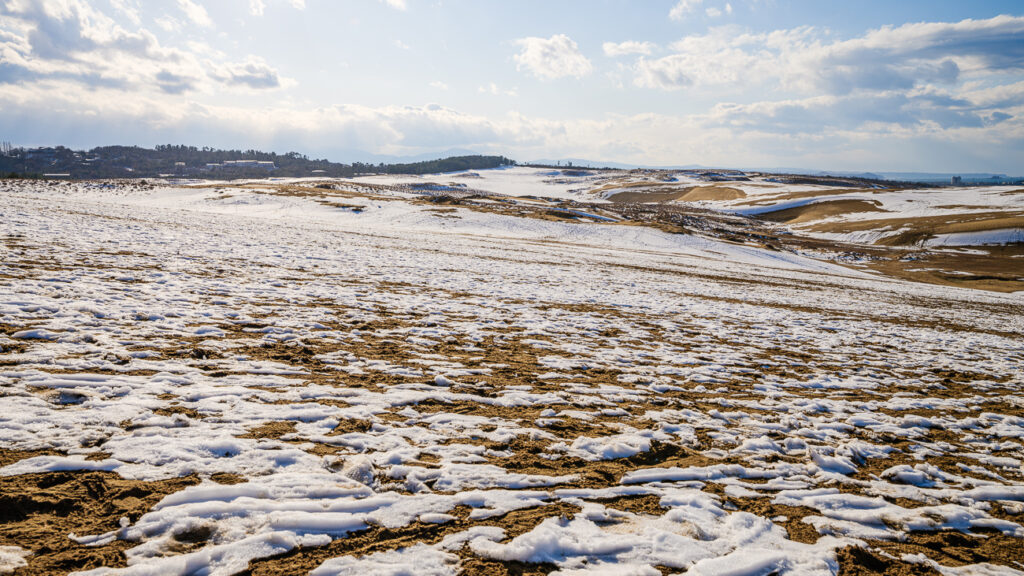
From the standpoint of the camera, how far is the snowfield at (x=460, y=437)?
11.7ft

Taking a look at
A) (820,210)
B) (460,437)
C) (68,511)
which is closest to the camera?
(68,511)

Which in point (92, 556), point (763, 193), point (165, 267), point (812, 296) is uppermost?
point (763, 193)

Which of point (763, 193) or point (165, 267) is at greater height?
point (763, 193)

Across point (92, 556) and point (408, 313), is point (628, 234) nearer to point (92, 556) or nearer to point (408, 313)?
point (408, 313)

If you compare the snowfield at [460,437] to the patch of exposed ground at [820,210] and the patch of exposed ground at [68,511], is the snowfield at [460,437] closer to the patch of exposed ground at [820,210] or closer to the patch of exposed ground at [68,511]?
the patch of exposed ground at [68,511]

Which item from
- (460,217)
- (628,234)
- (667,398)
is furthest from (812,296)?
(460,217)

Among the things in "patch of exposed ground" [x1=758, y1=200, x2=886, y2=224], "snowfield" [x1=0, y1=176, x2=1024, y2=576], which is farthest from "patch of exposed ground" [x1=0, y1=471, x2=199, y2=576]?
"patch of exposed ground" [x1=758, y1=200, x2=886, y2=224]

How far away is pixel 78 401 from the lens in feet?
16.9

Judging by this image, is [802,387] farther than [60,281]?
No

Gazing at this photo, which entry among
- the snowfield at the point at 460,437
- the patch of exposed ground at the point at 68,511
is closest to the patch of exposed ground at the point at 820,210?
the snowfield at the point at 460,437

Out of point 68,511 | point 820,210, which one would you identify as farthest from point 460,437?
point 820,210

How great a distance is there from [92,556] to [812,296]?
84.7 ft

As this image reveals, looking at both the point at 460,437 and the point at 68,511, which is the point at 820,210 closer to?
the point at 460,437

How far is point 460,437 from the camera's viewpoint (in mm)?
5449
